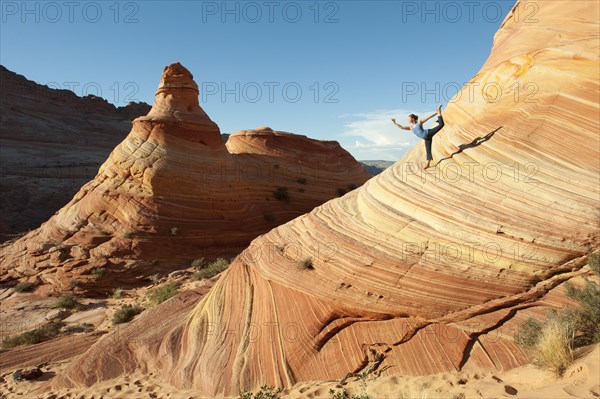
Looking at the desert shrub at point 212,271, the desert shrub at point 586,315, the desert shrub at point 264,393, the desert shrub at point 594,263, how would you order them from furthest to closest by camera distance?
the desert shrub at point 212,271 < the desert shrub at point 264,393 < the desert shrub at point 594,263 < the desert shrub at point 586,315

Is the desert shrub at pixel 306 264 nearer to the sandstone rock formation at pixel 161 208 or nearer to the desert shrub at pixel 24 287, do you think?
the sandstone rock formation at pixel 161 208

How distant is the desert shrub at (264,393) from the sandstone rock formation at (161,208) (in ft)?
36.4

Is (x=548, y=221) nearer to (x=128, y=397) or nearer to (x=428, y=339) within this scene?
(x=428, y=339)

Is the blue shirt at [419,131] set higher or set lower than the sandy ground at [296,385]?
higher

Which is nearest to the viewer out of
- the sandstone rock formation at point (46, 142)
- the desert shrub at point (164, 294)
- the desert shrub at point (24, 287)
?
the desert shrub at point (164, 294)

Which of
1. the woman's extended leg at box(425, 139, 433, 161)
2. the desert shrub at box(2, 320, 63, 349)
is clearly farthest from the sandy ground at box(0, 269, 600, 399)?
the woman's extended leg at box(425, 139, 433, 161)

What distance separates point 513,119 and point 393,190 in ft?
6.97

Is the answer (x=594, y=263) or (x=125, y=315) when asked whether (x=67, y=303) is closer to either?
(x=125, y=315)

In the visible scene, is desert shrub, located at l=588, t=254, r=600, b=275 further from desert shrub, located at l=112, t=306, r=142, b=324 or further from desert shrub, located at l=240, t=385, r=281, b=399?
desert shrub, located at l=112, t=306, r=142, b=324

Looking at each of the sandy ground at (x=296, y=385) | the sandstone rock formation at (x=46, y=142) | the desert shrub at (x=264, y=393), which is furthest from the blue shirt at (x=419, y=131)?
the sandstone rock formation at (x=46, y=142)

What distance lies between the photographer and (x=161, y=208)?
1691cm

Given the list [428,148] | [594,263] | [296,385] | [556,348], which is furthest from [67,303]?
[594,263]

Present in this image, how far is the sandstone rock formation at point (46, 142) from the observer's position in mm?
30719

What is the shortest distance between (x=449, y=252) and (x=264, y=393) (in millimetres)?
3368
